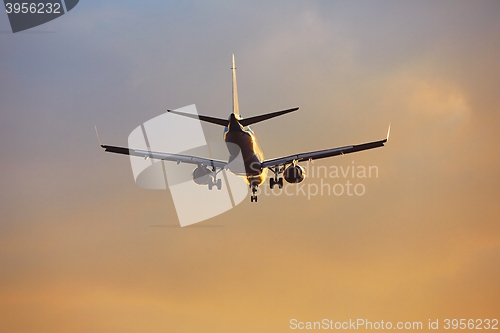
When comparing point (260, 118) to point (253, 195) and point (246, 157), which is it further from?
point (253, 195)

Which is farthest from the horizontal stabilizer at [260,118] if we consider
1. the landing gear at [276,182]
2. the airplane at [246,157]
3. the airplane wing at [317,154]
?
the landing gear at [276,182]

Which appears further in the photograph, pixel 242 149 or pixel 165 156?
pixel 165 156

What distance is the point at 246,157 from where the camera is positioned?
69312mm

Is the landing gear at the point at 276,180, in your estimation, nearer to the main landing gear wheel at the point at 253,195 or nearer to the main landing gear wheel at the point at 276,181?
the main landing gear wheel at the point at 276,181

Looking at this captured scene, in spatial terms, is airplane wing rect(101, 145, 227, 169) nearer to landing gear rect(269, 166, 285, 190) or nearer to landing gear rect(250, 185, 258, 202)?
landing gear rect(250, 185, 258, 202)

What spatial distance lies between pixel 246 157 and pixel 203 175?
902 cm

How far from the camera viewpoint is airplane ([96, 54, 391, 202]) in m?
68.1

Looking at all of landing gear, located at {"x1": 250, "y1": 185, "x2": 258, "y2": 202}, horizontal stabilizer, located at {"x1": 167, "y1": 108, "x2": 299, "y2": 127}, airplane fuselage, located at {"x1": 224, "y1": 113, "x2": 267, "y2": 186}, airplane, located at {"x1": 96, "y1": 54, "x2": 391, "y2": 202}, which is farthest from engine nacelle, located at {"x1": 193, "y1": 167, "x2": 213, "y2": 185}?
horizontal stabilizer, located at {"x1": 167, "y1": 108, "x2": 299, "y2": 127}

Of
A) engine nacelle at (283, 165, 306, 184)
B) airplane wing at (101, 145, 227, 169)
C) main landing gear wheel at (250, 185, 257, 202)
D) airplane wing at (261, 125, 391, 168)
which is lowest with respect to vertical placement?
main landing gear wheel at (250, 185, 257, 202)

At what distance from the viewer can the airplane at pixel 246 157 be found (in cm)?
6812

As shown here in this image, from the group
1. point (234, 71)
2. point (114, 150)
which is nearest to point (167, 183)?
point (234, 71)

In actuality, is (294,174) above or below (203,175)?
below

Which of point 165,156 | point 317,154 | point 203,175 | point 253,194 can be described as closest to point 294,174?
point 317,154

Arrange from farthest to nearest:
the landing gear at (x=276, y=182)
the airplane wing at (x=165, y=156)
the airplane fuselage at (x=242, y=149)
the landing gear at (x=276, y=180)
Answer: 1. the landing gear at (x=276, y=182)
2. the landing gear at (x=276, y=180)
3. the airplane wing at (x=165, y=156)
4. the airplane fuselage at (x=242, y=149)
